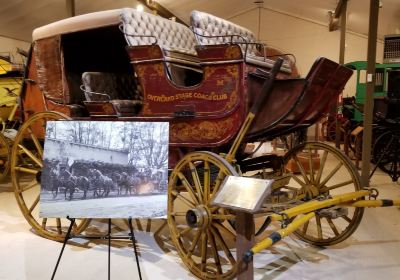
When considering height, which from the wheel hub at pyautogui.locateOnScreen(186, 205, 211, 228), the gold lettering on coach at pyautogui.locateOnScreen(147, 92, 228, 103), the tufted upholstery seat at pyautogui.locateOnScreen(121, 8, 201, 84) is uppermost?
the tufted upholstery seat at pyautogui.locateOnScreen(121, 8, 201, 84)

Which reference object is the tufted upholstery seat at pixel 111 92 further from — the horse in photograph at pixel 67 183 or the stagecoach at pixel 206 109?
the horse in photograph at pixel 67 183

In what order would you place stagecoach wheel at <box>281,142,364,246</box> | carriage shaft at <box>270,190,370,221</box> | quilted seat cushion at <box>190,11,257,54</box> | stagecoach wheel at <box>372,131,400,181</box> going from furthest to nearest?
1. stagecoach wheel at <box>372,131,400,181</box>
2. quilted seat cushion at <box>190,11,257,54</box>
3. stagecoach wheel at <box>281,142,364,246</box>
4. carriage shaft at <box>270,190,370,221</box>

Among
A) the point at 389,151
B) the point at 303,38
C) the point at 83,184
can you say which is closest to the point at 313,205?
the point at 83,184

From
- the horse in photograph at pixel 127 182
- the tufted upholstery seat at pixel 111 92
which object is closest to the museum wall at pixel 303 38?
the tufted upholstery seat at pixel 111 92

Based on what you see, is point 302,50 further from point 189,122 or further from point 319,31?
point 189,122

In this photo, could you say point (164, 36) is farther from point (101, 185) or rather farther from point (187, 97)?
point (101, 185)

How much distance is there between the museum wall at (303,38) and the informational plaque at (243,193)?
1087 centimetres

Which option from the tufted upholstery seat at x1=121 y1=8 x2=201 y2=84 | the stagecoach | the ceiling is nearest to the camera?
the stagecoach

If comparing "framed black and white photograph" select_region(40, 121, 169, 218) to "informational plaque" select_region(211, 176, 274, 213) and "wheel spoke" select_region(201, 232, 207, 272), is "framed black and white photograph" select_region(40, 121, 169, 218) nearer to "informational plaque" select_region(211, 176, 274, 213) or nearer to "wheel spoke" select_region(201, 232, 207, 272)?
A: "informational plaque" select_region(211, 176, 274, 213)

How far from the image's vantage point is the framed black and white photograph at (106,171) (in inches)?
73.2

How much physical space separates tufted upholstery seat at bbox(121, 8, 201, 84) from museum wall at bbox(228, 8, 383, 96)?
9027mm

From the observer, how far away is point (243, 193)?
1721mm

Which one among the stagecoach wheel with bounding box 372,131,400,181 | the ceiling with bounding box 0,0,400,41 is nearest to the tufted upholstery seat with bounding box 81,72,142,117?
the stagecoach wheel with bounding box 372,131,400,181

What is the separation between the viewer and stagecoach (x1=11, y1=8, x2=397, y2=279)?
2.25 m
